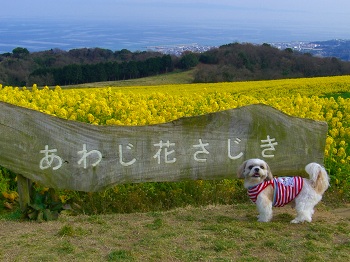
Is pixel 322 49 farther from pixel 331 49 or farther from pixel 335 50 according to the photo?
pixel 335 50

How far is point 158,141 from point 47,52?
158 ft

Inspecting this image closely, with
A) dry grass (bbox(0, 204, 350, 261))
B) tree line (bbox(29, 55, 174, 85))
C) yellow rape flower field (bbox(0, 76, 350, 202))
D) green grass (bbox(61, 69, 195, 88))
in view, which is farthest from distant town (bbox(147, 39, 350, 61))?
dry grass (bbox(0, 204, 350, 261))

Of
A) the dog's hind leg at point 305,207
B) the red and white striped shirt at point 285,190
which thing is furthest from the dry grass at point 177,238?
the red and white striped shirt at point 285,190

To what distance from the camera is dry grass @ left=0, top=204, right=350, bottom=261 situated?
3662 millimetres

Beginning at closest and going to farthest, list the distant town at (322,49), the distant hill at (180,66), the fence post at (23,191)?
the fence post at (23,191) < the distant hill at (180,66) < the distant town at (322,49)

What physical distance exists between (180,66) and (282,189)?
45.6 meters

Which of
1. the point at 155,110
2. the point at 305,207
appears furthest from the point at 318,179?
the point at 155,110

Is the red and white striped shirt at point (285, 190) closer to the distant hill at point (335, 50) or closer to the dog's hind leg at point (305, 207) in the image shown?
the dog's hind leg at point (305, 207)

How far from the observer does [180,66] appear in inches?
1955

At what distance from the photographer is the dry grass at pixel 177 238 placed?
144 inches

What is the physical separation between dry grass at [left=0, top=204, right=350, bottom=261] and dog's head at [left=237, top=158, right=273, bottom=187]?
0.39m

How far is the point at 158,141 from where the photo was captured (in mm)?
5039

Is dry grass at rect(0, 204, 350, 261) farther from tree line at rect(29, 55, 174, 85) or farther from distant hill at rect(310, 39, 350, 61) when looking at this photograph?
distant hill at rect(310, 39, 350, 61)

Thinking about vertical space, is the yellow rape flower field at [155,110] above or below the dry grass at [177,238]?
above
